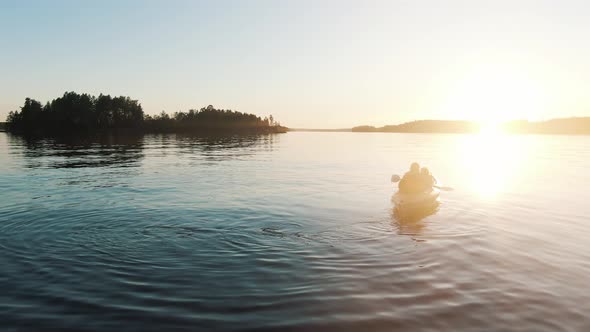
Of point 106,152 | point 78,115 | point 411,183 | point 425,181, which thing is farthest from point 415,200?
point 78,115

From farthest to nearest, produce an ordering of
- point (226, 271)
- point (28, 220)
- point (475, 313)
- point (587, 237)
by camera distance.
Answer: point (28, 220)
point (587, 237)
point (226, 271)
point (475, 313)

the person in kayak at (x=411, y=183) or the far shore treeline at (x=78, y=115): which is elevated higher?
the far shore treeline at (x=78, y=115)

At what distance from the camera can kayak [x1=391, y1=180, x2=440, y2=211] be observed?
20.5m

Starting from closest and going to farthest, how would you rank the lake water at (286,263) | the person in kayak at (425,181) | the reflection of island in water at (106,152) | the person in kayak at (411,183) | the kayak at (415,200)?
the lake water at (286,263) → the kayak at (415,200) → the person in kayak at (411,183) → the person in kayak at (425,181) → the reflection of island in water at (106,152)

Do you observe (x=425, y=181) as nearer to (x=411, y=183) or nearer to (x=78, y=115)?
(x=411, y=183)

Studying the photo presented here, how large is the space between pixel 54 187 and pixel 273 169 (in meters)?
20.0

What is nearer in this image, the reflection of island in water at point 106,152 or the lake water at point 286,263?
the lake water at point 286,263

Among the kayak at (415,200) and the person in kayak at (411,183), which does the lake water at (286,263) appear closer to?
the kayak at (415,200)

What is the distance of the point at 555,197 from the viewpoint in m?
25.2

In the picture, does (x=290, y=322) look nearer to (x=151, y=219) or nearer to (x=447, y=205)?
(x=151, y=219)

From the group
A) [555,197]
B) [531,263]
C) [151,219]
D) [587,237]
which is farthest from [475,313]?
[555,197]

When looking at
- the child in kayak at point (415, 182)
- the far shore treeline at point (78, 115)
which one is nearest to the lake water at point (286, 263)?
the child in kayak at point (415, 182)

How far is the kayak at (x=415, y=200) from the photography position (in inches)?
806

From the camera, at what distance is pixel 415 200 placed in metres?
20.7
